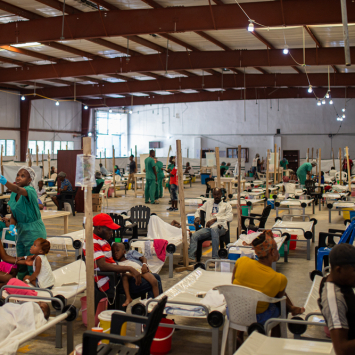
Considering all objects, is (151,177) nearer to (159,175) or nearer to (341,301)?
(159,175)

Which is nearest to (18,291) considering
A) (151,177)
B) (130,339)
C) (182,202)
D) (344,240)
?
(130,339)

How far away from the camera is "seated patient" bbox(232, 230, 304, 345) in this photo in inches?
136

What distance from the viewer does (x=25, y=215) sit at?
475 centimetres

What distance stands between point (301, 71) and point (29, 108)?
49.4ft

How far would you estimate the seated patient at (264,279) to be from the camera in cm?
345

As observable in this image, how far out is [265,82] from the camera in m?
18.7

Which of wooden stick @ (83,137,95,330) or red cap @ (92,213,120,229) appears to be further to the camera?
red cap @ (92,213,120,229)

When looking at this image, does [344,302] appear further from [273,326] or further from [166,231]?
[166,231]

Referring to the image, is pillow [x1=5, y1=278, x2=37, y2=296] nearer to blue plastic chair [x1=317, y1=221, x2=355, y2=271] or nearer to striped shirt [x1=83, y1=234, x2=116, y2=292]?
striped shirt [x1=83, y1=234, x2=116, y2=292]

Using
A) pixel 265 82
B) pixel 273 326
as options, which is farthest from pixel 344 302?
pixel 265 82

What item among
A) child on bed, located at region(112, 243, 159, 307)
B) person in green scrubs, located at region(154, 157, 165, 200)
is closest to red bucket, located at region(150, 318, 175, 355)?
child on bed, located at region(112, 243, 159, 307)

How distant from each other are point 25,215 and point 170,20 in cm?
696

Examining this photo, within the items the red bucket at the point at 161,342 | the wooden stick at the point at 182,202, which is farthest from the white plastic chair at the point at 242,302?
the wooden stick at the point at 182,202

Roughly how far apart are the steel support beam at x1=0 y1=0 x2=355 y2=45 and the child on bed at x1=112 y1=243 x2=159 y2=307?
6845 mm
